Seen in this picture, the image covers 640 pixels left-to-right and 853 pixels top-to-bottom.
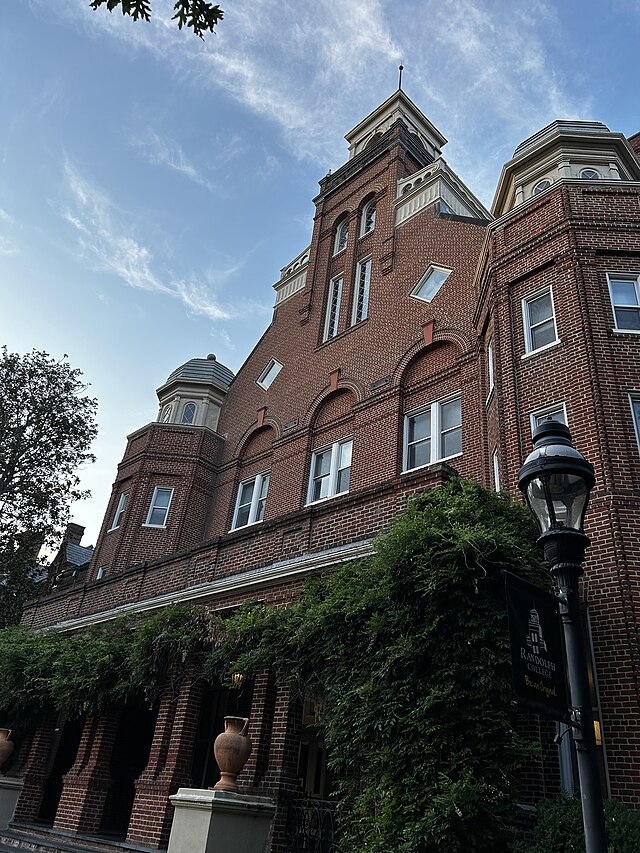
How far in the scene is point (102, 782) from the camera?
15.0 metres

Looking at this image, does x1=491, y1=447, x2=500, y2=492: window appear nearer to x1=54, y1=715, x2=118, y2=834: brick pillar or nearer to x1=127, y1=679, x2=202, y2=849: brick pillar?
x1=127, y1=679, x2=202, y2=849: brick pillar

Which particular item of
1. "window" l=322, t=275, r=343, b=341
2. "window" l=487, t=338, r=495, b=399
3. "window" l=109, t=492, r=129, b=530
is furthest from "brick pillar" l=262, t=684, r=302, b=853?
"window" l=109, t=492, r=129, b=530

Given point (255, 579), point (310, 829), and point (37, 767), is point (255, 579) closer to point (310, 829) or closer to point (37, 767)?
point (310, 829)

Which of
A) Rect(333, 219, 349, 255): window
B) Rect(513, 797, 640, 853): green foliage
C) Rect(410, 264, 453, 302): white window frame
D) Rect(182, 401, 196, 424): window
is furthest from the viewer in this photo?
Rect(182, 401, 196, 424): window

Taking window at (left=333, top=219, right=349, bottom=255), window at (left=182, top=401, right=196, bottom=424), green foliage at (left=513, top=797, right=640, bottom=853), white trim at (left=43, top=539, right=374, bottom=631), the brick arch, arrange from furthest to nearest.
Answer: window at (left=182, top=401, right=196, bottom=424) → window at (left=333, top=219, right=349, bottom=255) → the brick arch → white trim at (left=43, top=539, right=374, bottom=631) → green foliage at (left=513, top=797, right=640, bottom=853)

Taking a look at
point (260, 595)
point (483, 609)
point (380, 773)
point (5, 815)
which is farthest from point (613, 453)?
point (5, 815)

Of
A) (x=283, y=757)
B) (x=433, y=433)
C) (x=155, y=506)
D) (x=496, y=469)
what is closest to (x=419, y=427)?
(x=433, y=433)

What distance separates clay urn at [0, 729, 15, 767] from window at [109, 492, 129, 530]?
28.5ft

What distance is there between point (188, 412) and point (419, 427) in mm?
11687

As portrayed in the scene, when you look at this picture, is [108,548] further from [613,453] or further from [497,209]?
[613,453]

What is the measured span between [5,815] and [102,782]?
133 inches

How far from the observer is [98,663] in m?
14.4

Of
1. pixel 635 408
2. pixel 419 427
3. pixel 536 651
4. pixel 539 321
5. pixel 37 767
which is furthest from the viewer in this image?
pixel 419 427

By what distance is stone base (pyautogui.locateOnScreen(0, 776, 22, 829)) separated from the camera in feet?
53.8
